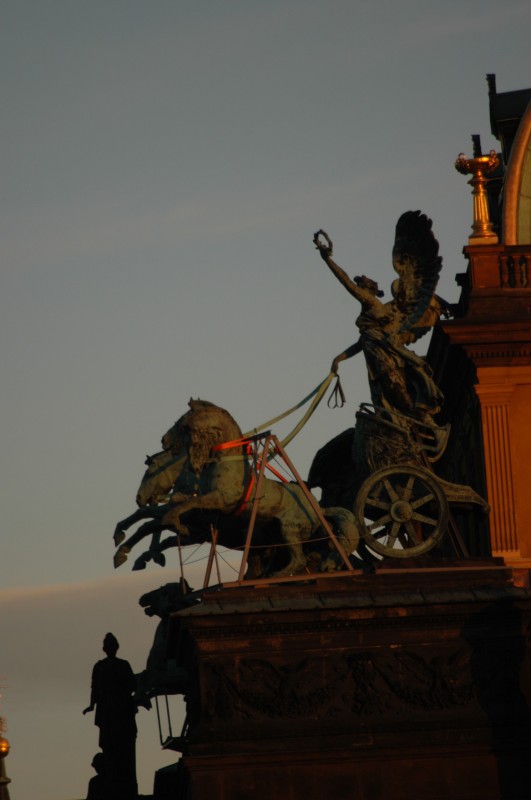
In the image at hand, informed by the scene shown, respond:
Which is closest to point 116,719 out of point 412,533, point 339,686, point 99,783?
point 99,783

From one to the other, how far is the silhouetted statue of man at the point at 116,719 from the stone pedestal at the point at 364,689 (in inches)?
150

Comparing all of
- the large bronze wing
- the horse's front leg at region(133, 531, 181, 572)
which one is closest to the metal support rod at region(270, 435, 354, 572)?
the horse's front leg at region(133, 531, 181, 572)

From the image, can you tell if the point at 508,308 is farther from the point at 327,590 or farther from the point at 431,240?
the point at 327,590

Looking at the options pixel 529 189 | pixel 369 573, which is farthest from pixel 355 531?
pixel 529 189

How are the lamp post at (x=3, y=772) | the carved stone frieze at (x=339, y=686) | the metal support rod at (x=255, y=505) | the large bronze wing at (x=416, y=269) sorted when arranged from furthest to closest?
the large bronze wing at (x=416, y=269) → the metal support rod at (x=255, y=505) → the carved stone frieze at (x=339, y=686) → the lamp post at (x=3, y=772)

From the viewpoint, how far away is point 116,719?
5325 cm

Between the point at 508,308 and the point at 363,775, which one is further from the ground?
the point at 508,308

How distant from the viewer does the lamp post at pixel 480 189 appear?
55.2 metres

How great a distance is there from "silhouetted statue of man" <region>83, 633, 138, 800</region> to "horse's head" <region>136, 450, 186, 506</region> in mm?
3270

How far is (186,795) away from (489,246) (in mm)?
12488

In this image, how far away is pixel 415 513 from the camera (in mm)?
51094

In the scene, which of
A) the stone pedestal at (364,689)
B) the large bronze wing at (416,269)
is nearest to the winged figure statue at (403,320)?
the large bronze wing at (416,269)

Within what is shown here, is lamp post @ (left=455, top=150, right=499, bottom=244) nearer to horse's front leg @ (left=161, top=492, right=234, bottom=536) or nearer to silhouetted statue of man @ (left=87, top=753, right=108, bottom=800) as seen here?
horse's front leg @ (left=161, top=492, right=234, bottom=536)

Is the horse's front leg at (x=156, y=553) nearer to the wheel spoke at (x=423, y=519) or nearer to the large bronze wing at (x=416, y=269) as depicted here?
the wheel spoke at (x=423, y=519)
